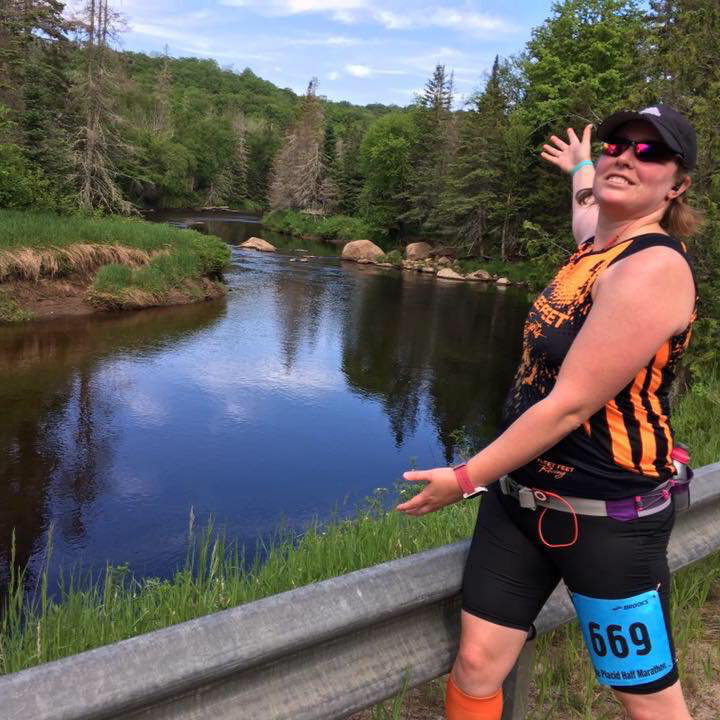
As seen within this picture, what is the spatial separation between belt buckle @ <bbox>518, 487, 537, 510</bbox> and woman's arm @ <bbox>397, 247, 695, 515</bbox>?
0.43ft

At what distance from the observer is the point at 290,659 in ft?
5.51

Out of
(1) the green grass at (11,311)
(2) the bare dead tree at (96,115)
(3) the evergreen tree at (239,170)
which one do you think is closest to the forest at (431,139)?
(2) the bare dead tree at (96,115)

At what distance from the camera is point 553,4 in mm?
41500

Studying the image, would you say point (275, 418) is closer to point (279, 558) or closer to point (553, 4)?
point (279, 558)

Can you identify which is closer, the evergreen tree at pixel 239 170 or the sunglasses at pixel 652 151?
the sunglasses at pixel 652 151

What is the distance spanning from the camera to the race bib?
5.52 ft

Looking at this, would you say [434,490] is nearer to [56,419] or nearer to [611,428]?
[611,428]

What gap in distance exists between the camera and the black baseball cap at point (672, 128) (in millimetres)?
1717

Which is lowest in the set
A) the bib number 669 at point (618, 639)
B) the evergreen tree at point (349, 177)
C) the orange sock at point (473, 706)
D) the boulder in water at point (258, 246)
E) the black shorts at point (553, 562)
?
the boulder in water at point (258, 246)

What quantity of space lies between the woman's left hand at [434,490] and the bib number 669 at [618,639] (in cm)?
48

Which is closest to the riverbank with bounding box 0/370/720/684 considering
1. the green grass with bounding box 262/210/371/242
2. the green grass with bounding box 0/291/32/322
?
the green grass with bounding box 0/291/32/322

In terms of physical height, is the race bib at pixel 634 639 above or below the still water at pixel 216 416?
above

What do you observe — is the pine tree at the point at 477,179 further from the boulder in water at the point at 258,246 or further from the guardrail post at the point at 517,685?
the guardrail post at the point at 517,685

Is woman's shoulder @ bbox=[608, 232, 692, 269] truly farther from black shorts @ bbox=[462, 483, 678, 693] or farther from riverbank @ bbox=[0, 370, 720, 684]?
riverbank @ bbox=[0, 370, 720, 684]
